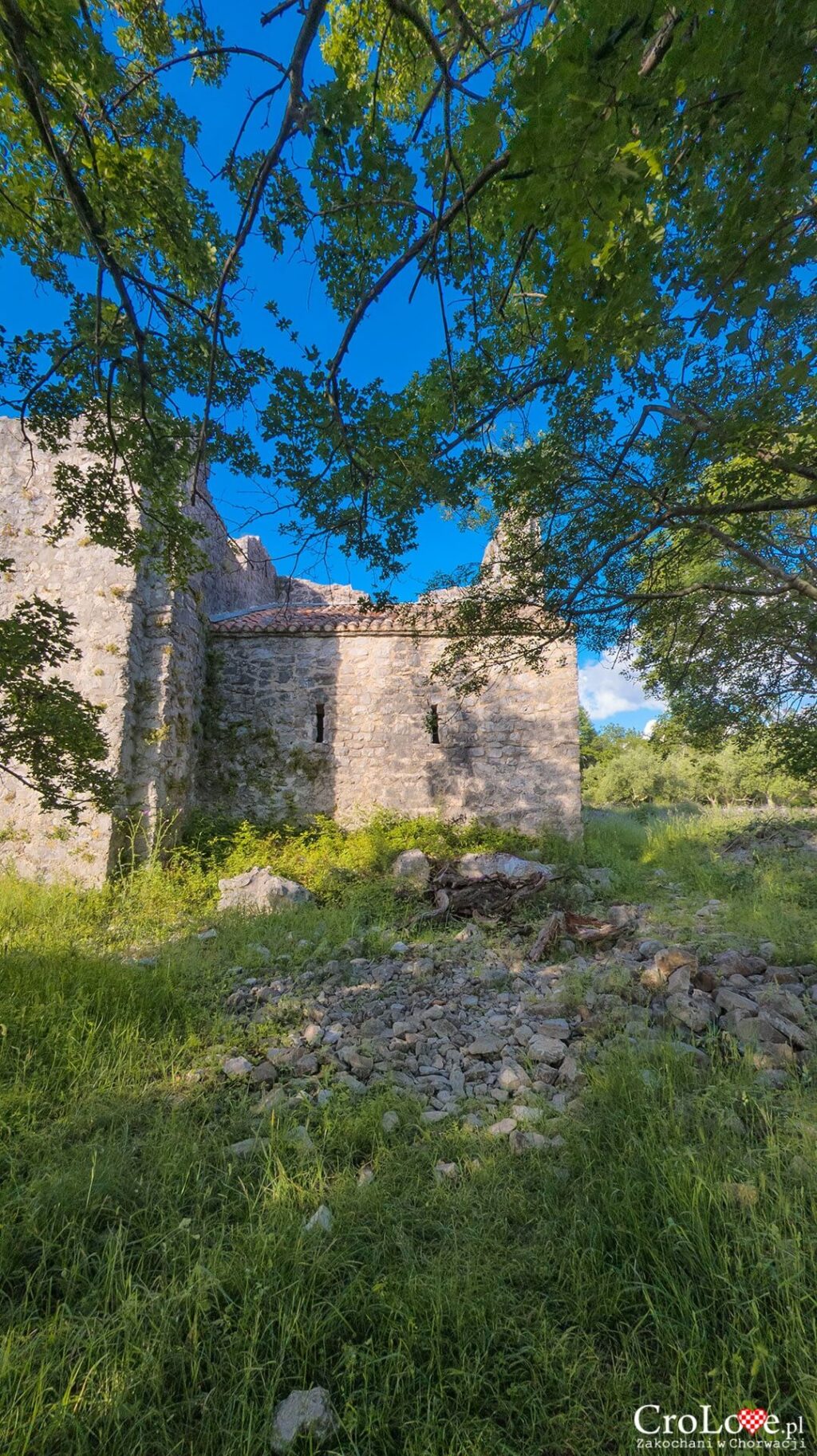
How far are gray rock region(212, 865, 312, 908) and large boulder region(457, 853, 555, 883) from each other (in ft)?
6.62

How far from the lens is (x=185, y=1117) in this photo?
2287mm

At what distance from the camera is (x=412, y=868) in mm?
6656

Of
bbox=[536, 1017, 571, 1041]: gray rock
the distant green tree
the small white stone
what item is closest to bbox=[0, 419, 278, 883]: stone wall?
the small white stone

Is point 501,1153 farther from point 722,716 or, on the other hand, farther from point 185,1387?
point 722,716

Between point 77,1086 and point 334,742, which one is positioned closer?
point 77,1086

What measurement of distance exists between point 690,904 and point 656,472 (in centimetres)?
438

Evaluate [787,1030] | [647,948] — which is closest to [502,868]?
[647,948]

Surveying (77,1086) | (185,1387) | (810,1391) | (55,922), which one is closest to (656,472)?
(810,1391)

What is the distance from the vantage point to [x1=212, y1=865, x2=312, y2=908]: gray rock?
5.57 meters

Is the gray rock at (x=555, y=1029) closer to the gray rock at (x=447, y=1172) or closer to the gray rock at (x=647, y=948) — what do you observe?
the gray rock at (x=447, y=1172)

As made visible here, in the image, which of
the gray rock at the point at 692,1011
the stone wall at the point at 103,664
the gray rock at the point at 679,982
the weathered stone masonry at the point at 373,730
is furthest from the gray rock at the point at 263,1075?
the weathered stone masonry at the point at 373,730

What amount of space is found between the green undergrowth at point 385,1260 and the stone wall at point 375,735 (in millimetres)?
5617

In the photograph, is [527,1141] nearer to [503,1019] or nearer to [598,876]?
[503,1019]

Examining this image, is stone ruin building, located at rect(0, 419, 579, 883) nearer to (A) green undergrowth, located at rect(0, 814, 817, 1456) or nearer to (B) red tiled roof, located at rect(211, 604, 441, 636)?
(B) red tiled roof, located at rect(211, 604, 441, 636)
